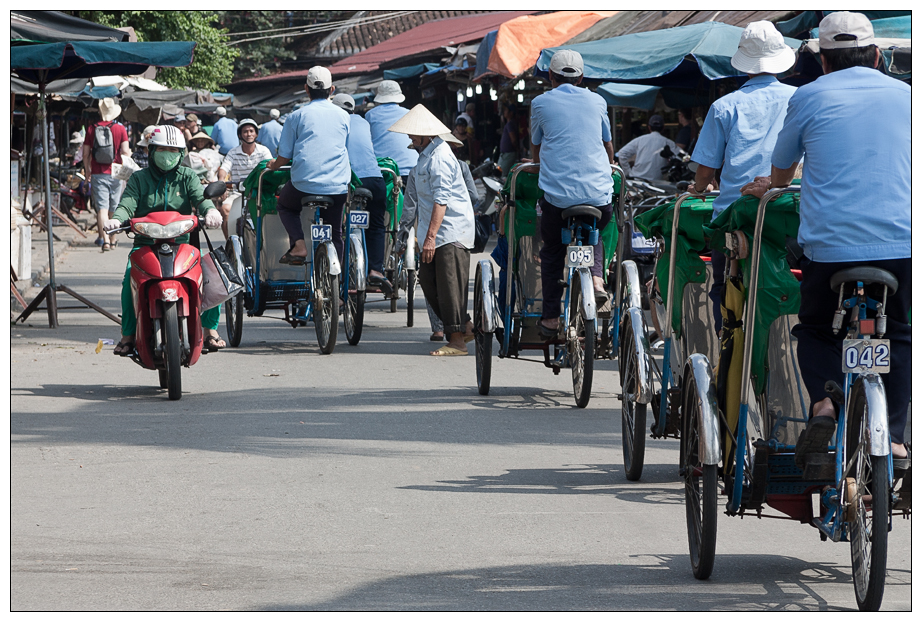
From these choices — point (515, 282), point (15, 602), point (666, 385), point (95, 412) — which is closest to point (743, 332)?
point (666, 385)

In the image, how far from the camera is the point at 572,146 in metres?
8.14

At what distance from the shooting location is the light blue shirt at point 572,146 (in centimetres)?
810

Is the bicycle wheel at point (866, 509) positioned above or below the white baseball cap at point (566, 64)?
below

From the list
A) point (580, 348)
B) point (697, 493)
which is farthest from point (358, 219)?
point (697, 493)

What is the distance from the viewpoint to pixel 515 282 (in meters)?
8.73

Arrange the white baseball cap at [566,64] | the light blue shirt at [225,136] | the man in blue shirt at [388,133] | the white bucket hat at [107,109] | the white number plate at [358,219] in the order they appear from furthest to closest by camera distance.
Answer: the light blue shirt at [225,136]
the white bucket hat at [107,109]
the man in blue shirt at [388,133]
the white number plate at [358,219]
the white baseball cap at [566,64]

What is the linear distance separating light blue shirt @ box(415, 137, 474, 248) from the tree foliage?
22855mm

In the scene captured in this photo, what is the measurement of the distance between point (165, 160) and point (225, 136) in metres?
16.1

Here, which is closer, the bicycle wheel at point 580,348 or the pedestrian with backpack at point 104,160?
the bicycle wheel at point 580,348

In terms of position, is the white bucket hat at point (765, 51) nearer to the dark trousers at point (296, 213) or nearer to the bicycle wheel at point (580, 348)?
the bicycle wheel at point (580, 348)

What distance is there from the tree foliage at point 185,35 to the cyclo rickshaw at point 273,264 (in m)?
21.7

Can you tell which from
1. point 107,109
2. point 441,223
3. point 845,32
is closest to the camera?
point 845,32

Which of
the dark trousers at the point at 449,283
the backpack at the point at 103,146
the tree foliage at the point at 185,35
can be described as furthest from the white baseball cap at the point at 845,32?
the tree foliage at the point at 185,35

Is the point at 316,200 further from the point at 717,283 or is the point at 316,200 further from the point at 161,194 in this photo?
the point at 717,283
